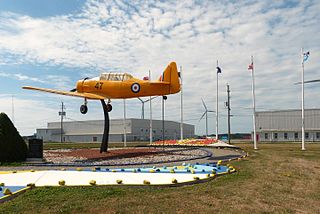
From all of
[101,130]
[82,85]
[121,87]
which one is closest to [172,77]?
[121,87]

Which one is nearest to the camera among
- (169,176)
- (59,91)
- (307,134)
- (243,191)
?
(243,191)

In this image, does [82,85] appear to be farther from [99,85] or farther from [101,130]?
[101,130]

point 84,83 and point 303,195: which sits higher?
point 84,83

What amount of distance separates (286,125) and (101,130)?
52.7 m

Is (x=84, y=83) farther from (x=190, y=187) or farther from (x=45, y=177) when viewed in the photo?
(x=190, y=187)

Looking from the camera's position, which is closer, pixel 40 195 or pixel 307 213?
pixel 307 213

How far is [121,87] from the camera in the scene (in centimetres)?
2241

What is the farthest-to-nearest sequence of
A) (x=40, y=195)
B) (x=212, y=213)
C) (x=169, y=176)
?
(x=169, y=176) < (x=40, y=195) < (x=212, y=213)

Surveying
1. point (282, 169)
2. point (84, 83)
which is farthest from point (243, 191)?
point (84, 83)

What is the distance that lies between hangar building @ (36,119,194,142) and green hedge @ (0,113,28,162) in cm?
7016

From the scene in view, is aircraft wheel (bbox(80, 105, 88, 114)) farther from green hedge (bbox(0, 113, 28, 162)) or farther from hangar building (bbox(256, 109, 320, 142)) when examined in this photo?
hangar building (bbox(256, 109, 320, 142))

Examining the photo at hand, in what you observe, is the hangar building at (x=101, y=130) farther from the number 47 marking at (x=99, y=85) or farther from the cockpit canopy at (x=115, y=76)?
the cockpit canopy at (x=115, y=76)

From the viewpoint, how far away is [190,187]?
10.6m

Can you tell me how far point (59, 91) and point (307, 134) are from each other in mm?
60744
